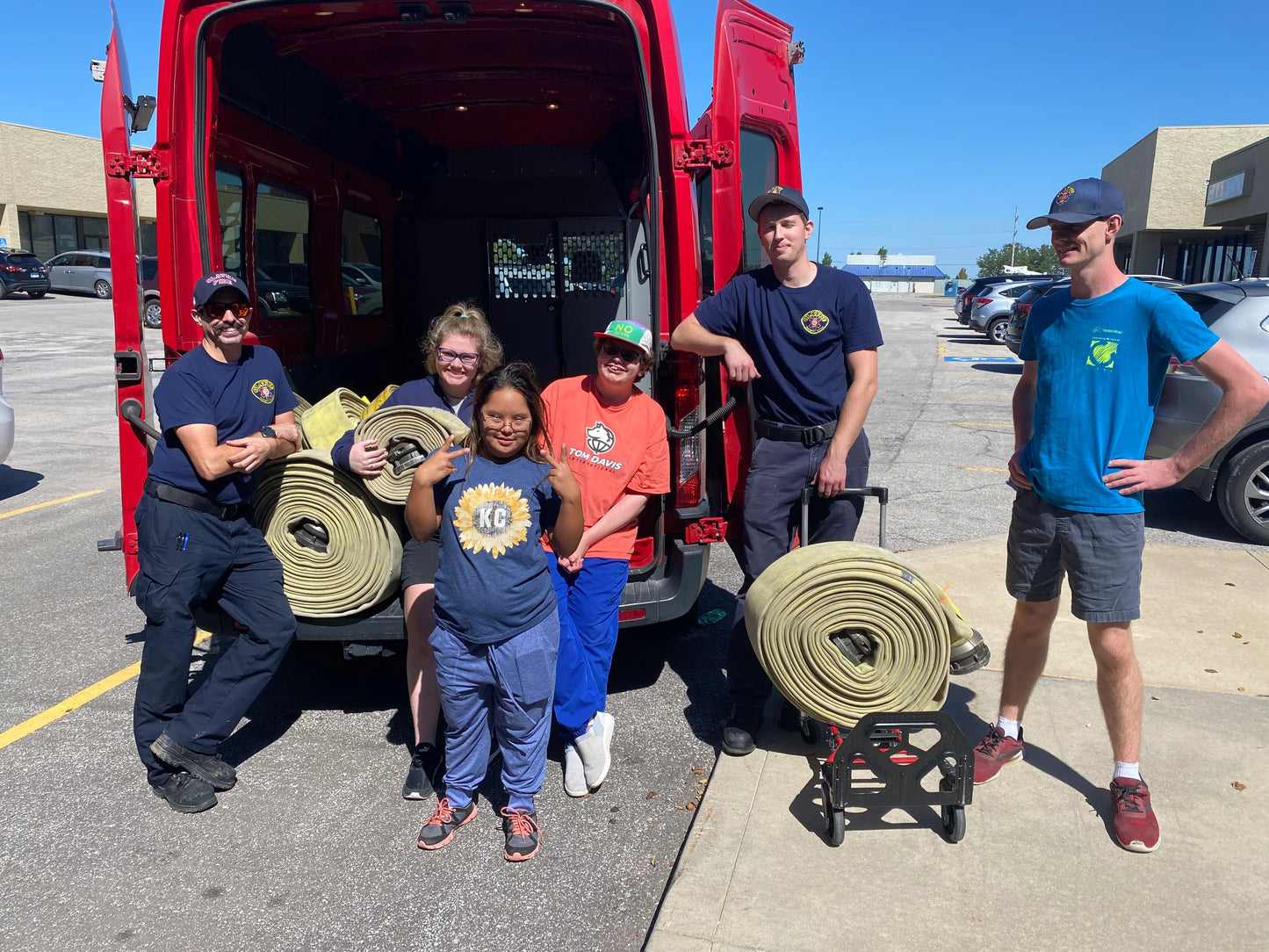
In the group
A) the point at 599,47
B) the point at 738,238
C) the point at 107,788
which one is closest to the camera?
the point at 107,788

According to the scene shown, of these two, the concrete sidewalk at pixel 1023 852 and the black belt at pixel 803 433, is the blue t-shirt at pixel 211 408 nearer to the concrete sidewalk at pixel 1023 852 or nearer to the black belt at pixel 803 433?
the black belt at pixel 803 433

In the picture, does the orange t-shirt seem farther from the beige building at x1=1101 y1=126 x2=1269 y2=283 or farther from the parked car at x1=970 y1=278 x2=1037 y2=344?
the beige building at x1=1101 y1=126 x2=1269 y2=283

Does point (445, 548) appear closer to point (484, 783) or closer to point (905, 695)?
point (484, 783)

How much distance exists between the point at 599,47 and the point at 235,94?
1678 mm

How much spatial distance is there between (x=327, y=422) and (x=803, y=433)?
1848 mm

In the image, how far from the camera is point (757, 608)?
3.31 m

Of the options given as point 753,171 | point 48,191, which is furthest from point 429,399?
point 48,191

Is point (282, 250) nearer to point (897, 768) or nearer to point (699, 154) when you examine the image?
point (699, 154)

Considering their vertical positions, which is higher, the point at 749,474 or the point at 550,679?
the point at 749,474

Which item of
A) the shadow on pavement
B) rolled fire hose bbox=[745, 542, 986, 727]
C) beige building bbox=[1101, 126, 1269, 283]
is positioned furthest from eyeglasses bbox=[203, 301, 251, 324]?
beige building bbox=[1101, 126, 1269, 283]

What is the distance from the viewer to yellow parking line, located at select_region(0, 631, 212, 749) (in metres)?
3.91

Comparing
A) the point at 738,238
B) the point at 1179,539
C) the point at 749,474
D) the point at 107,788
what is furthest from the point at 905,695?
the point at 1179,539

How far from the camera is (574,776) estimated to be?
349 centimetres

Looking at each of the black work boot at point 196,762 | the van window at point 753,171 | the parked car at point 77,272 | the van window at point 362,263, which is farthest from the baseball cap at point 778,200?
the parked car at point 77,272
